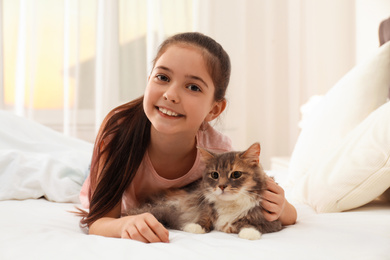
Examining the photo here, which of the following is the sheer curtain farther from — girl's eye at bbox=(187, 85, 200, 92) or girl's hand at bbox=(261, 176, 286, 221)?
girl's hand at bbox=(261, 176, 286, 221)

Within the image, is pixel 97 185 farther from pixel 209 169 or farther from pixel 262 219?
pixel 262 219

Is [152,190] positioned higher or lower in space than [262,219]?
lower

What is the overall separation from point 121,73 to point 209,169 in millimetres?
2715

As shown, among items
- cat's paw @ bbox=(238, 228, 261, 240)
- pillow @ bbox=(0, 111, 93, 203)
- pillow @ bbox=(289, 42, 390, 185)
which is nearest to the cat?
cat's paw @ bbox=(238, 228, 261, 240)

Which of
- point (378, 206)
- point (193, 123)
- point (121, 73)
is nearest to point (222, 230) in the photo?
point (193, 123)

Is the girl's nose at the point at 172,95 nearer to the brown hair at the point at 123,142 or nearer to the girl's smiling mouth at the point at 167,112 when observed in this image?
the girl's smiling mouth at the point at 167,112

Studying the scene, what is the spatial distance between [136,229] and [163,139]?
0.53 m

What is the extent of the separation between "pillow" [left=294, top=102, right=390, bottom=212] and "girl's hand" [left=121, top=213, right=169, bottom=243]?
658 mm

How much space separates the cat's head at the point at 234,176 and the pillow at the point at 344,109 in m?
0.49

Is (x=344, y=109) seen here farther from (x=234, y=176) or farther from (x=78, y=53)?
(x=78, y=53)

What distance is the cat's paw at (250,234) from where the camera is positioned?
3.57ft

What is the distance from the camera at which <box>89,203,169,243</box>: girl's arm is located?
1.07 metres

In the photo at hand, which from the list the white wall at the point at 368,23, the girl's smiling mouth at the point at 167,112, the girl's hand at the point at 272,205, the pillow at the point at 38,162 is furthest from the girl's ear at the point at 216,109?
the white wall at the point at 368,23

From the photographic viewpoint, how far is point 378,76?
168cm
